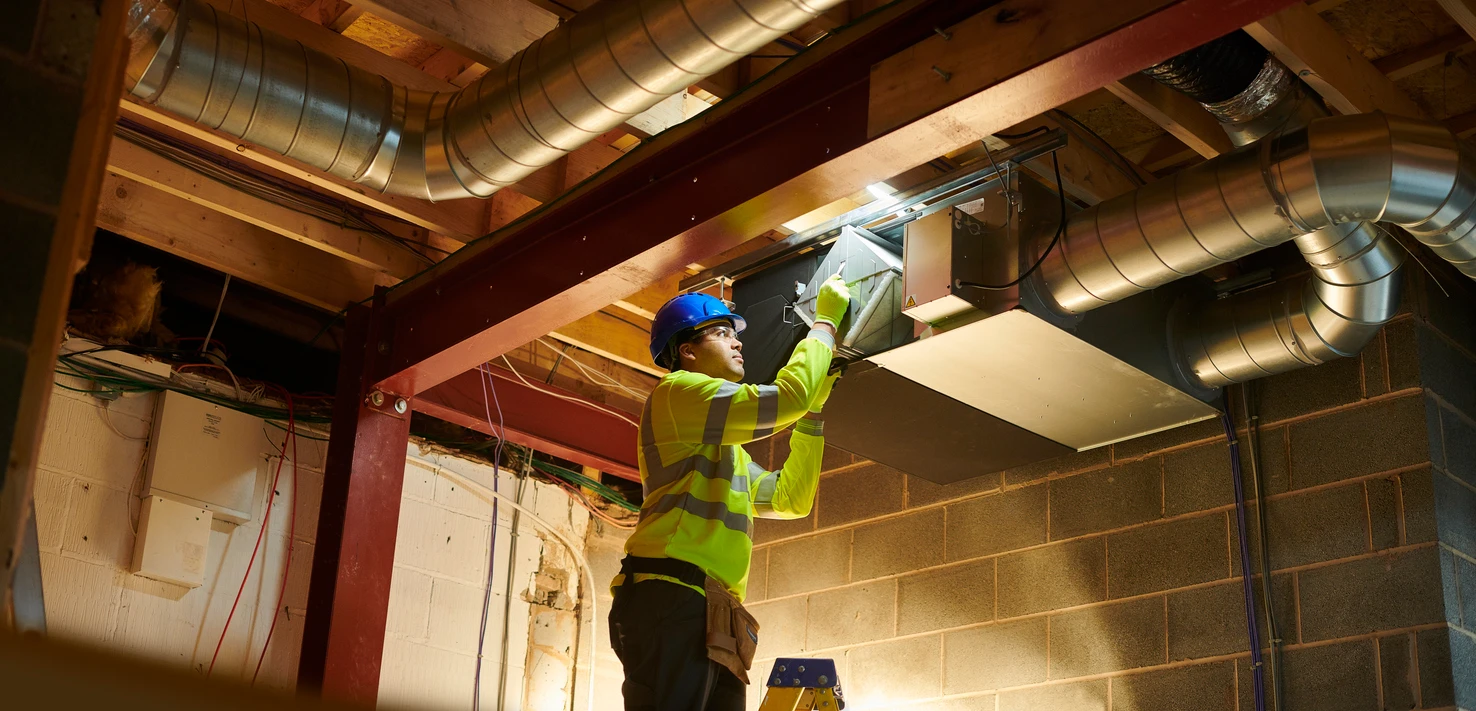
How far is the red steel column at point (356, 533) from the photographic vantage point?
453cm

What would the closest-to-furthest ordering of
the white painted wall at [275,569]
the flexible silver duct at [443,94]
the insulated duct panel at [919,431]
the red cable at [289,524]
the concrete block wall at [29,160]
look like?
the concrete block wall at [29,160] → the flexible silver duct at [443,94] → the insulated duct panel at [919,431] → the white painted wall at [275,569] → the red cable at [289,524]

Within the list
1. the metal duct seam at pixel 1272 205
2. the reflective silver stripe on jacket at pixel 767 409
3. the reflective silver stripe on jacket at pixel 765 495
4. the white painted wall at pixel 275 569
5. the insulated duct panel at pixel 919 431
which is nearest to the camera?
the metal duct seam at pixel 1272 205

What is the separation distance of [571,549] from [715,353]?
2.02 metres

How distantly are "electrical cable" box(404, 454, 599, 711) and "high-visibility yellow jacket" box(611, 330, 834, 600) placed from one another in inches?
71.0

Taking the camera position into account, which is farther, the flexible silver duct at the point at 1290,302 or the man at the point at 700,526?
the flexible silver duct at the point at 1290,302

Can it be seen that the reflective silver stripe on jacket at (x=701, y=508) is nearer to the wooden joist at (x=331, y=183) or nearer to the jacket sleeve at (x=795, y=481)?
the jacket sleeve at (x=795, y=481)

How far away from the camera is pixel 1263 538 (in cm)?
419

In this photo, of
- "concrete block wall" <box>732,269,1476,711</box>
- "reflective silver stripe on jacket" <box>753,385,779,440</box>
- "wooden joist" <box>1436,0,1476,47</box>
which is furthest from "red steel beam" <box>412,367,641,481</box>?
"wooden joist" <box>1436,0,1476,47</box>

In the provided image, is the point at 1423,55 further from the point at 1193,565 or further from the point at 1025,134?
the point at 1193,565

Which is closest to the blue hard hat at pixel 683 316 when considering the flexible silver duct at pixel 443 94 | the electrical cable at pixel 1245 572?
the flexible silver duct at pixel 443 94

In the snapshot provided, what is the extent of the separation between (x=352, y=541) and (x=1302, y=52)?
3.20m

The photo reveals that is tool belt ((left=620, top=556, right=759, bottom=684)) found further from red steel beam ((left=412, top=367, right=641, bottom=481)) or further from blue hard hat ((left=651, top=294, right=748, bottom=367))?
red steel beam ((left=412, top=367, right=641, bottom=481))

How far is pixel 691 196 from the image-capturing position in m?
3.95

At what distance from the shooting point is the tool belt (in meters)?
3.47
